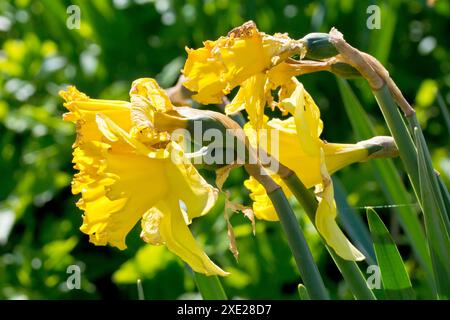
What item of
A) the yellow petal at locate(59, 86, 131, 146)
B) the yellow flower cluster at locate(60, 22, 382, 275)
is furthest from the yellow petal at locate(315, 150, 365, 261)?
the yellow petal at locate(59, 86, 131, 146)

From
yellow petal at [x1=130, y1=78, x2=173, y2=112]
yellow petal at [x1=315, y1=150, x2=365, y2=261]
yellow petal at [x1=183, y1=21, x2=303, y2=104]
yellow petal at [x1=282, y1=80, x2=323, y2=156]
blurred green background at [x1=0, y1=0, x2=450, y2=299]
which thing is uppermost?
yellow petal at [x1=183, y1=21, x2=303, y2=104]

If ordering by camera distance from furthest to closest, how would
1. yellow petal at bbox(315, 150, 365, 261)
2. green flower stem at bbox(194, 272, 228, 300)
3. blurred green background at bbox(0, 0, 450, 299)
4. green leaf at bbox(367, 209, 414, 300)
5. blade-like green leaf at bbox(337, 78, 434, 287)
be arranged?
blurred green background at bbox(0, 0, 450, 299) → blade-like green leaf at bbox(337, 78, 434, 287) → green flower stem at bbox(194, 272, 228, 300) → green leaf at bbox(367, 209, 414, 300) → yellow petal at bbox(315, 150, 365, 261)

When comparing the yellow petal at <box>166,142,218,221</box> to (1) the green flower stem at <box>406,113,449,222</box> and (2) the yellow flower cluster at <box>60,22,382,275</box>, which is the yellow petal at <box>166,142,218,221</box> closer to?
(2) the yellow flower cluster at <box>60,22,382,275</box>

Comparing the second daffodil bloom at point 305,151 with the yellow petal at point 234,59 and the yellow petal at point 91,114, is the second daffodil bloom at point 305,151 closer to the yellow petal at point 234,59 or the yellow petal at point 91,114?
the yellow petal at point 234,59

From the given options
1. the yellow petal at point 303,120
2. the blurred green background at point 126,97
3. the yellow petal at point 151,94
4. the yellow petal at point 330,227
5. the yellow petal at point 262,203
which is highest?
the yellow petal at point 151,94

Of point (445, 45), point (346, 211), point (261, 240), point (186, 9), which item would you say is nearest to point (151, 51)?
point (186, 9)

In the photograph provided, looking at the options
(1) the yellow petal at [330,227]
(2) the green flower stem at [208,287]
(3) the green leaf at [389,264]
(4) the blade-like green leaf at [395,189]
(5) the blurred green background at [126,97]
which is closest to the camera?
(1) the yellow petal at [330,227]

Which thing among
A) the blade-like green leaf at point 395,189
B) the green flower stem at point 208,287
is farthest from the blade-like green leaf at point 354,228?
the green flower stem at point 208,287

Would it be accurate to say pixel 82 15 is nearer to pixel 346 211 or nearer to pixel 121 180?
pixel 346 211
